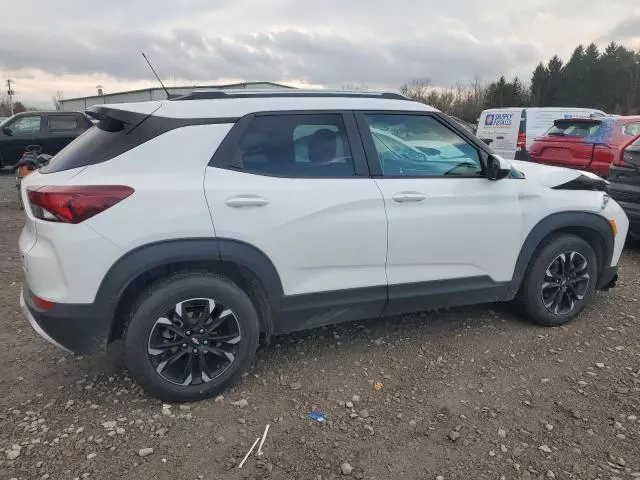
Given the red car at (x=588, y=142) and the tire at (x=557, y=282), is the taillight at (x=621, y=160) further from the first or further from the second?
the tire at (x=557, y=282)

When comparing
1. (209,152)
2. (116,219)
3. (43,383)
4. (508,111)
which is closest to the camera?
(116,219)

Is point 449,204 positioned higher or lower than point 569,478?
higher

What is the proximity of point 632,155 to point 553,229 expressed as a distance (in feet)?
8.90

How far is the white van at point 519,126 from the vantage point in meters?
11.9

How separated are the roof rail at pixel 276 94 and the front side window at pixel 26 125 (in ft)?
40.8

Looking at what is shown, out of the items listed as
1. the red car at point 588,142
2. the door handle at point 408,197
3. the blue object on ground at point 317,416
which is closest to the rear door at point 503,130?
the red car at point 588,142

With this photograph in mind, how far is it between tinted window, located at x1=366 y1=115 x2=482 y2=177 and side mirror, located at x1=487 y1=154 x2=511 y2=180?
3.1 inches

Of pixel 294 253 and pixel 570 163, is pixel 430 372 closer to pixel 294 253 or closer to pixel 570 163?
pixel 294 253

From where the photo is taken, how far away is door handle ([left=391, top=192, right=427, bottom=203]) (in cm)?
327

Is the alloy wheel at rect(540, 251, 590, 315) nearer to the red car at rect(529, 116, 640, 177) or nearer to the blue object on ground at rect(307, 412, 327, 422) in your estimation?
the blue object on ground at rect(307, 412, 327, 422)

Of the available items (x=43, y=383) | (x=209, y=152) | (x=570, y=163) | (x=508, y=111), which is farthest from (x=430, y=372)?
(x=508, y=111)

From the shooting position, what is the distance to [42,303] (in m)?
2.75

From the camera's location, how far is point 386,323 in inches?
161

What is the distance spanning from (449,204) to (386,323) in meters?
1.17
